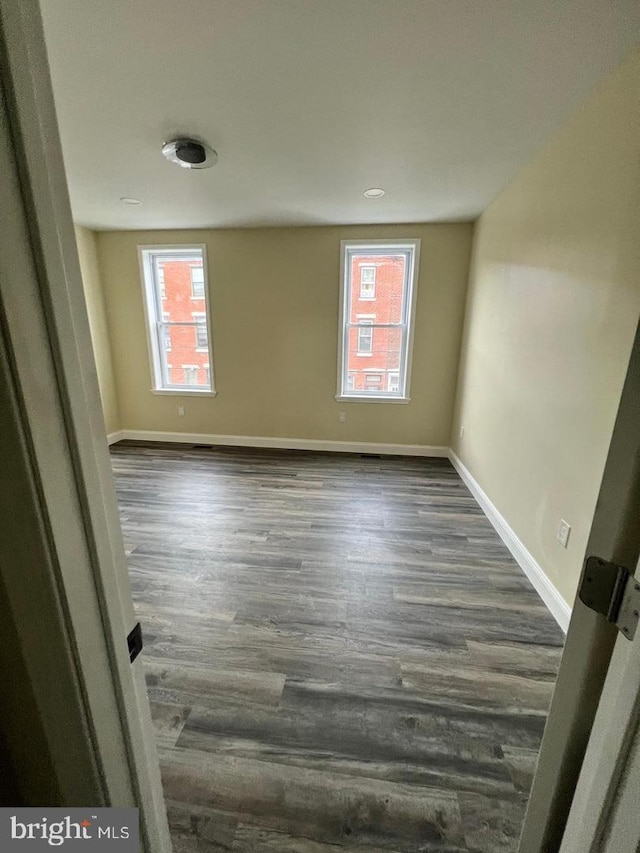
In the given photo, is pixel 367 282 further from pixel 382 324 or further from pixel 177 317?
pixel 177 317

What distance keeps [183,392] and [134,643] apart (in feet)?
13.3

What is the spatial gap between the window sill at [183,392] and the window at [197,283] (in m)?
1.13

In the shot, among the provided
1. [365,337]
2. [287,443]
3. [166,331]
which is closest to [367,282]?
[365,337]

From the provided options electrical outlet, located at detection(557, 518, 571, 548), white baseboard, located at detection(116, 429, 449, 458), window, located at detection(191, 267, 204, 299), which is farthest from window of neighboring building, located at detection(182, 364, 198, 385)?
electrical outlet, located at detection(557, 518, 571, 548)

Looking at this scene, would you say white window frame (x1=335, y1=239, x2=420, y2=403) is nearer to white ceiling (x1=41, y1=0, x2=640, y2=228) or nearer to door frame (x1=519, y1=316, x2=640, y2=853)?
white ceiling (x1=41, y1=0, x2=640, y2=228)

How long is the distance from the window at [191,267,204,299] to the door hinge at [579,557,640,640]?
4344 millimetres

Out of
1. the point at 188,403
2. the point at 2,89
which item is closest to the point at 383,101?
the point at 2,89

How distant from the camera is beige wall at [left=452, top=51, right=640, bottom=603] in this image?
1.42 metres

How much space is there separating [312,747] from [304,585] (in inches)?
31.8

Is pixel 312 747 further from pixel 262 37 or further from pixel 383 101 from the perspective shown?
pixel 383 101

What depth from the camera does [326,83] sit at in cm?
152

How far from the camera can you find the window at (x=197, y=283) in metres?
4.00

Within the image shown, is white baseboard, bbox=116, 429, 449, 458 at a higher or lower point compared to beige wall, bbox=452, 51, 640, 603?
lower

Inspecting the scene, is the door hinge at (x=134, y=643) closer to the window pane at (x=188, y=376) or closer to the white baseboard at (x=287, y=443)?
the white baseboard at (x=287, y=443)
